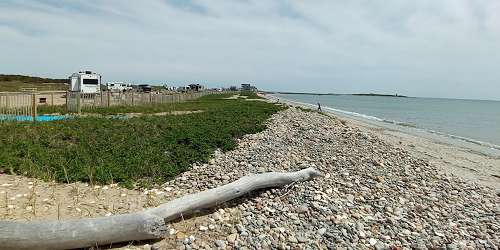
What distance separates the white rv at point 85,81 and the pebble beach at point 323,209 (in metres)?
40.4

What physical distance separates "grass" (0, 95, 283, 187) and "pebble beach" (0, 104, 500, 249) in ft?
1.58

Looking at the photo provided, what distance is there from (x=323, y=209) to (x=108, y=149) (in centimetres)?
642

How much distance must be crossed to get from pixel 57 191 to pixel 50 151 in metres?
3.10

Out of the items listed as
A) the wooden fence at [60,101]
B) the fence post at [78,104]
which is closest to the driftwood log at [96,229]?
the wooden fence at [60,101]

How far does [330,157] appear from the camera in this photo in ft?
38.5

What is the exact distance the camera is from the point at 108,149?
10805 mm

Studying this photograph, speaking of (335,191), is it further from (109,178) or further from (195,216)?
(109,178)

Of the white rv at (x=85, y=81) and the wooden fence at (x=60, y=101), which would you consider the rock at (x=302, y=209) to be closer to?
the wooden fence at (x=60, y=101)

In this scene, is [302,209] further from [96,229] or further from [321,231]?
[96,229]

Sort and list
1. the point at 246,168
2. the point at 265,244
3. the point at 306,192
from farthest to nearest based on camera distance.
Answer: the point at 246,168 < the point at 306,192 < the point at 265,244

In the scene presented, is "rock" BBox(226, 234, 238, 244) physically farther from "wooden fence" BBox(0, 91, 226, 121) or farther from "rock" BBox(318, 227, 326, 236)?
"wooden fence" BBox(0, 91, 226, 121)

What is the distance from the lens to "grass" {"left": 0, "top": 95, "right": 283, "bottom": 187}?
8531mm

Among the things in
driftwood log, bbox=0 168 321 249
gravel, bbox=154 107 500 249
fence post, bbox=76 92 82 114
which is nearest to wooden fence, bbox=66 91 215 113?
fence post, bbox=76 92 82 114

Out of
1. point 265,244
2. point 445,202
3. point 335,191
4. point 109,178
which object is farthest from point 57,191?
point 445,202
